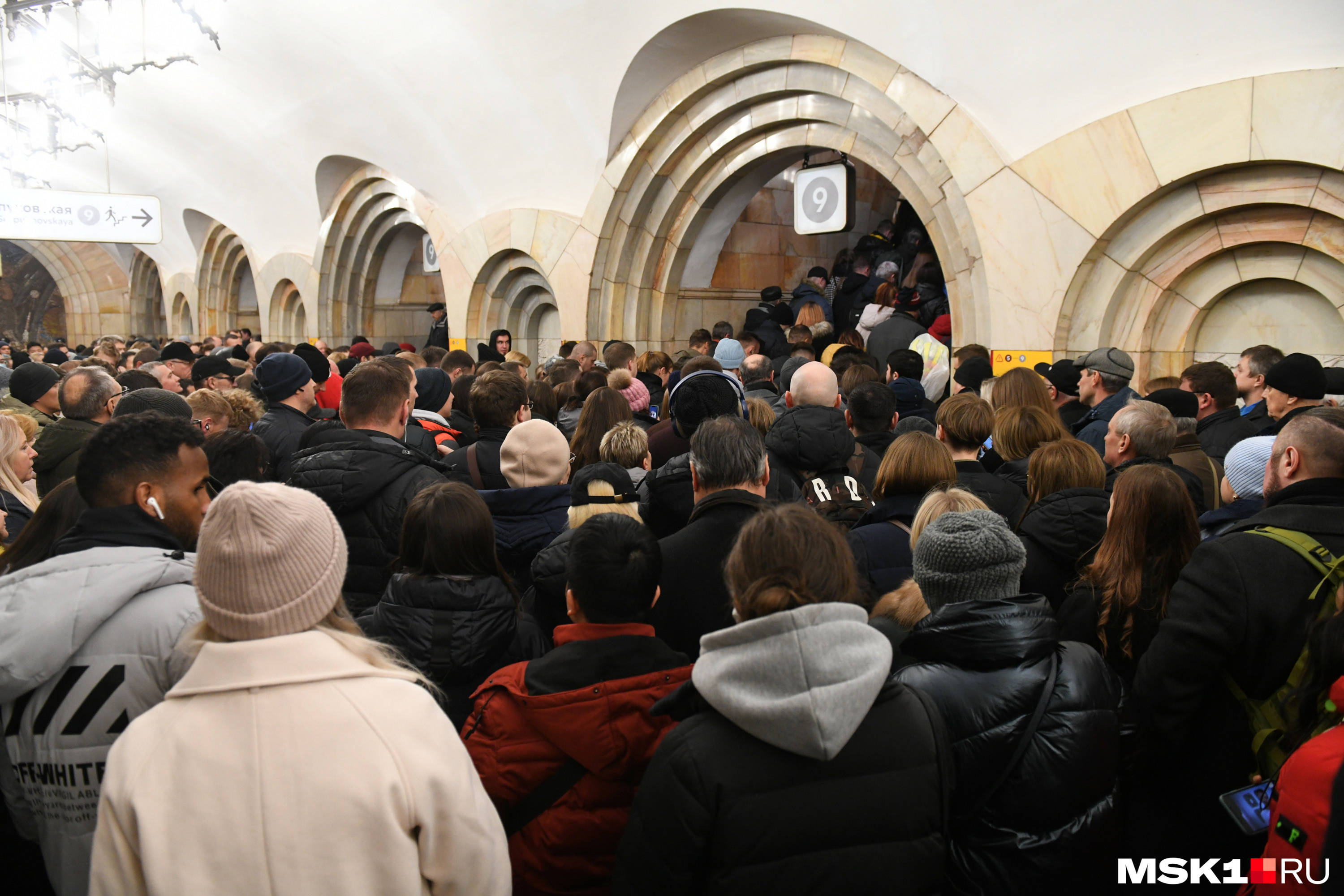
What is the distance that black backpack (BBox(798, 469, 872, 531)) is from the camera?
3.29 m

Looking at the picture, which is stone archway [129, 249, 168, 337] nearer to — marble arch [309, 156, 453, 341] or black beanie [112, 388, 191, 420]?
marble arch [309, 156, 453, 341]

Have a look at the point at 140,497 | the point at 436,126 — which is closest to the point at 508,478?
the point at 140,497

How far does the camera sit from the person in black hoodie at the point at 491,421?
356 cm

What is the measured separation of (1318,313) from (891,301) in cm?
375

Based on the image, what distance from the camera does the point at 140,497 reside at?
1.97m

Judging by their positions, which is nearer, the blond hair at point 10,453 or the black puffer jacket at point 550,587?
the black puffer jacket at point 550,587

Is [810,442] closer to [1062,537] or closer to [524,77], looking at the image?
[1062,537]

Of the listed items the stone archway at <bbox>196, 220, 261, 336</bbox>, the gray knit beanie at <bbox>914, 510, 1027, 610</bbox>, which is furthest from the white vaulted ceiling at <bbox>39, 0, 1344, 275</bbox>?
the gray knit beanie at <bbox>914, 510, 1027, 610</bbox>

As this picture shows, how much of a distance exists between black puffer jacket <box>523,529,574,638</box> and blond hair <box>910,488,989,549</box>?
3.01 ft

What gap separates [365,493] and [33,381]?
3013mm

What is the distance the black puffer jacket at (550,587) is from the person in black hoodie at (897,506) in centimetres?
86

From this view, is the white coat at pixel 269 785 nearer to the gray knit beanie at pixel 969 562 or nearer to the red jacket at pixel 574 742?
the red jacket at pixel 574 742


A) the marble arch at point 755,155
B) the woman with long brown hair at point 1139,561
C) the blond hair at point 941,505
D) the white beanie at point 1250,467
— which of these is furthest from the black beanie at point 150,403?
the marble arch at point 755,155

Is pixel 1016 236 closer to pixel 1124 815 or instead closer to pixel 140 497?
pixel 1124 815
